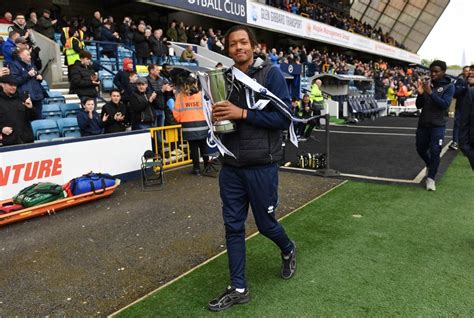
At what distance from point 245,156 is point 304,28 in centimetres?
2379

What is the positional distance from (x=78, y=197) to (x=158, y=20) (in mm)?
14869

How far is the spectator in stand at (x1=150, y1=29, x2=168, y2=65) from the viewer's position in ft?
41.8

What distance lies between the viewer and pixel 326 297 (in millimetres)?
2900

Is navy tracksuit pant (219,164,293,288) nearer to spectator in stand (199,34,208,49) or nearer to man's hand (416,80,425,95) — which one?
man's hand (416,80,425,95)

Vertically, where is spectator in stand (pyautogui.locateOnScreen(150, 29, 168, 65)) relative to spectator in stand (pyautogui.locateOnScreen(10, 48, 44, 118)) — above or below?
above

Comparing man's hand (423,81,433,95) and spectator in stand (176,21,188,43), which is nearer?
man's hand (423,81,433,95)

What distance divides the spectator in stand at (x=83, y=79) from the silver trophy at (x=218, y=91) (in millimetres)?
6273

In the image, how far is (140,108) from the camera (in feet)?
24.5

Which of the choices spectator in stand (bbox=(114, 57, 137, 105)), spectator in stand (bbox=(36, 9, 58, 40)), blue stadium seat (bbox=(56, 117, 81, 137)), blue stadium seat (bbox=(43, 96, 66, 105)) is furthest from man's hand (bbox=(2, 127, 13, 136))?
spectator in stand (bbox=(36, 9, 58, 40))

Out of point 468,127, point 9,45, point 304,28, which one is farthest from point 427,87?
point 304,28

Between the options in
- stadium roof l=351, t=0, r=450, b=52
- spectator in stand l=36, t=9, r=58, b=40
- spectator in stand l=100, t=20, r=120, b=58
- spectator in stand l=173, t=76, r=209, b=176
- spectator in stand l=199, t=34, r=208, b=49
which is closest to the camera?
spectator in stand l=173, t=76, r=209, b=176

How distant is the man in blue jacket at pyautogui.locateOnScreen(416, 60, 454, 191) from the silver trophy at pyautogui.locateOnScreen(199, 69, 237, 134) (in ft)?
13.2

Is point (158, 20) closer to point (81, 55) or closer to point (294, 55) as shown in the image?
point (294, 55)

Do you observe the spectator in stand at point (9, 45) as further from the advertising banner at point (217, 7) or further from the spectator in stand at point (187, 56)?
the advertising banner at point (217, 7)
